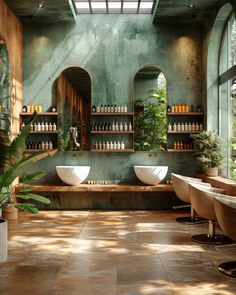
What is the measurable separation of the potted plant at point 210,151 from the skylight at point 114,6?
264cm

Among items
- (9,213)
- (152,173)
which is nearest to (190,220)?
(152,173)

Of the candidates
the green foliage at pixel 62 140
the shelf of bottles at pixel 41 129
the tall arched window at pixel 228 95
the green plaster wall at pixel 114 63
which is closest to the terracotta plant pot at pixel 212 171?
the tall arched window at pixel 228 95

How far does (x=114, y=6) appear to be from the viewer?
7.84 metres

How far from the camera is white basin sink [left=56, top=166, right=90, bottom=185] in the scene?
7.52 meters

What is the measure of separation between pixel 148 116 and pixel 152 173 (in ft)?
3.83

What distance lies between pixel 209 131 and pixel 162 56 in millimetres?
1842

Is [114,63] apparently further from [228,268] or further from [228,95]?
[228,268]

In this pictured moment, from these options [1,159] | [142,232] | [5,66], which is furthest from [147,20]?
[1,159]

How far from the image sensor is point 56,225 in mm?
6371

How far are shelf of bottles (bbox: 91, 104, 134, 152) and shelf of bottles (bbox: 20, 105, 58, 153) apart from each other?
2.50 feet

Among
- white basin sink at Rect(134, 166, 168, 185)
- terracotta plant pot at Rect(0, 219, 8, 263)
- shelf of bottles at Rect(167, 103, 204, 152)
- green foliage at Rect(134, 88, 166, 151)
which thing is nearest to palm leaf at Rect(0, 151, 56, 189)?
terracotta plant pot at Rect(0, 219, 8, 263)

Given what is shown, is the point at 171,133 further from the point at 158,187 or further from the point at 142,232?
the point at 142,232

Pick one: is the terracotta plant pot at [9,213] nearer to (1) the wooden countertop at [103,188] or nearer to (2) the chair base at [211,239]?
(1) the wooden countertop at [103,188]

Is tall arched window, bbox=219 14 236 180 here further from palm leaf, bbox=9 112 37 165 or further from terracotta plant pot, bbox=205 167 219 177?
palm leaf, bbox=9 112 37 165
